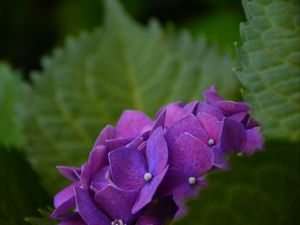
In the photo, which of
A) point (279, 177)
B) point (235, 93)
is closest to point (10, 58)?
point (235, 93)

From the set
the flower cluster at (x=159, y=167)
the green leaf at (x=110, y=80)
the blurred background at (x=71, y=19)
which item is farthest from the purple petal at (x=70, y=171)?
the blurred background at (x=71, y=19)

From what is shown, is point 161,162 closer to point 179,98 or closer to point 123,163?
point 123,163

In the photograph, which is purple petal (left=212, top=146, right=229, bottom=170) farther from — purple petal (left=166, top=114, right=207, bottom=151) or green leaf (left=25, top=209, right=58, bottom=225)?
green leaf (left=25, top=209, right=58, bottom=225)

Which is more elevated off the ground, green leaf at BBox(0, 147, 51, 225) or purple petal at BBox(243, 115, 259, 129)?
purple petal at BBox(243, 115, 259, 129)

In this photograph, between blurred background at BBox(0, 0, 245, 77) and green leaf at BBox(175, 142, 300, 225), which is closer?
green leaf at BBox(175, 142, 300, 225)

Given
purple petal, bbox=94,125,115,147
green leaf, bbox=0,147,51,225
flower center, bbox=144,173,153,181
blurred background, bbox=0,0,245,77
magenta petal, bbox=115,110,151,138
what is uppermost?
purple petal, bbox=94,125,115,147

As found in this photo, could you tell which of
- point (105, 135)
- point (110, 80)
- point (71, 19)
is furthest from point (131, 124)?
point (71, 19)

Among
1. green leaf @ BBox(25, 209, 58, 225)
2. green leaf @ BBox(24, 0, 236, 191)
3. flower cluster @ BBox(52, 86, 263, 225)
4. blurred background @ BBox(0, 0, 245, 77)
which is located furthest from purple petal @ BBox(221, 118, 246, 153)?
blurred background @ BBox(0, 0, 245, 77)

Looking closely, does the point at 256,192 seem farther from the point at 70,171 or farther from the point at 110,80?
the point at 110,80
